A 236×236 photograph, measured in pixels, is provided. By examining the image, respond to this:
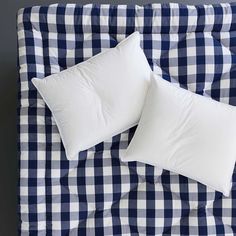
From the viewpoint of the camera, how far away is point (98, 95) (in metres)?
1.53

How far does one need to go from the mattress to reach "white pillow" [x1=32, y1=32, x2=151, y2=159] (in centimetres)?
6

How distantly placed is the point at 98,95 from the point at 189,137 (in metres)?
0.34

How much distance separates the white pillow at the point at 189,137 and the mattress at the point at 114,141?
7 cm

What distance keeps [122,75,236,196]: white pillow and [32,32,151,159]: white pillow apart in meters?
0.08

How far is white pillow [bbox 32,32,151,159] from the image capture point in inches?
59.9

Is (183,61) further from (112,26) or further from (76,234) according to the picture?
(76,234)

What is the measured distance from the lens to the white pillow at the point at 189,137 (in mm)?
1484

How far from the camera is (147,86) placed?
155 centimetres

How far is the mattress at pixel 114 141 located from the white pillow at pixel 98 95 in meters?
0.06

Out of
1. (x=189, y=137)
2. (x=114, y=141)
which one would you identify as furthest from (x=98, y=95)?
(x=189, y=137)

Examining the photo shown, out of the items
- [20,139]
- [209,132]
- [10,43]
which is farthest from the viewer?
[10,43]

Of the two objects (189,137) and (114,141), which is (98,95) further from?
(189,137)

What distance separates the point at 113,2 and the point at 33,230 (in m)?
1.05

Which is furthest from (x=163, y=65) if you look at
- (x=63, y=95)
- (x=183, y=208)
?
(x=183, y=208)
